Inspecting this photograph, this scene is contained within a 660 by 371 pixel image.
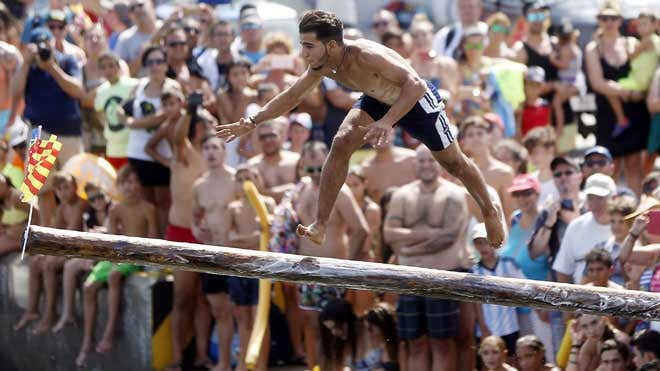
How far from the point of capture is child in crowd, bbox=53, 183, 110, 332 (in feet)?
43.5

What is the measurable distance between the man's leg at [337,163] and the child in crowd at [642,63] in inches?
197

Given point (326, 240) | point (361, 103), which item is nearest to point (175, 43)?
point (326, 240)

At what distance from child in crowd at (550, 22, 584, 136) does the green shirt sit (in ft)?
12.3

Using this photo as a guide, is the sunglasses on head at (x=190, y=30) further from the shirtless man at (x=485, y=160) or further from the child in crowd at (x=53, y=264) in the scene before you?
the shirtless man at (x=485, y=160)

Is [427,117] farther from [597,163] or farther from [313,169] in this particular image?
[597,163]

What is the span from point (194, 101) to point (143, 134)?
684 millimetres

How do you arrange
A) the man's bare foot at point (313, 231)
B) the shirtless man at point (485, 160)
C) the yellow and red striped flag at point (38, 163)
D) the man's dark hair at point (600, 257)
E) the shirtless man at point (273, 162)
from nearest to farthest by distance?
the yellow and red striped flag at point (38, 163) → the man's bare foot at point (313, 231) → the man's dark hair at point (600, 257) → the shirtless man at point (485, 160) → the shirtless man at point (273, 162)

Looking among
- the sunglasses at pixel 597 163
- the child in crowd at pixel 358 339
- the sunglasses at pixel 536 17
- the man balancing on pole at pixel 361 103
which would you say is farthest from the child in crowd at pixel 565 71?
the man balancing on pole at pixel 361 103

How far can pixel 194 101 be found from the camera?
42.3 ft

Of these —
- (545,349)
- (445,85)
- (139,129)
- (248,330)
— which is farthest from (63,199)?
(545,349)

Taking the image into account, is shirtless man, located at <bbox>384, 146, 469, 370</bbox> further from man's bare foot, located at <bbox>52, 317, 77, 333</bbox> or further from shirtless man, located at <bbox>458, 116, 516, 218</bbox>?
man's bare foot, located at <bbox>52, 317, 77, 333</bbox>

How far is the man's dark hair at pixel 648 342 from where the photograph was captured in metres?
9.80

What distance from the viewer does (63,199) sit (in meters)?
13.4

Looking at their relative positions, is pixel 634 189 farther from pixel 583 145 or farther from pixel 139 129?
pixel 139 129
